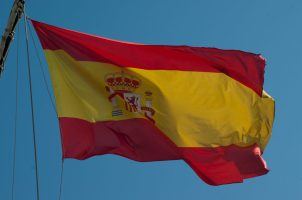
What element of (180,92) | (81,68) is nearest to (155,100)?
(180,92)

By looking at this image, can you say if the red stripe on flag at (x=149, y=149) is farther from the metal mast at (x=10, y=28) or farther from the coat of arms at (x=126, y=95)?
the metal mast at (x=10, y=28)

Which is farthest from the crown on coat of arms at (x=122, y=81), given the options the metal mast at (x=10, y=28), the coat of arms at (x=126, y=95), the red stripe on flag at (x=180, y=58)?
the metal mast at (x=10, y=28)

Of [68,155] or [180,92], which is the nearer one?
[68,155]

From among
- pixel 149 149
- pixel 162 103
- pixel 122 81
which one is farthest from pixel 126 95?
pixel 149 149

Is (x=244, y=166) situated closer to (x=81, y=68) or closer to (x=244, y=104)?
(x=244, y=104)

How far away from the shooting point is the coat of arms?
55.2 feet

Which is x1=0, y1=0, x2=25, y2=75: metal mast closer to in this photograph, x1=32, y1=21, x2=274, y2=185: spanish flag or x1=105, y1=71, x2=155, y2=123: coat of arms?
x1=32, y1=21, x2=274, y2=185: spanish flag

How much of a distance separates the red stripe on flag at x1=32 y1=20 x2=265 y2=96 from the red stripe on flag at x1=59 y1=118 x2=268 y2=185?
5.38 ft

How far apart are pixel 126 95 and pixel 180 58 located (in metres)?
1.96

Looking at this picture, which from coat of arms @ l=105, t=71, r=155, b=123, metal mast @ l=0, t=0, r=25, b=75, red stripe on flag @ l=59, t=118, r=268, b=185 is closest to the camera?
metal mast @ l=0, t=0, r=25, b=75

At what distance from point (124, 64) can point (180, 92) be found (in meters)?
1.59

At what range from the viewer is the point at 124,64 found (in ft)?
56.8

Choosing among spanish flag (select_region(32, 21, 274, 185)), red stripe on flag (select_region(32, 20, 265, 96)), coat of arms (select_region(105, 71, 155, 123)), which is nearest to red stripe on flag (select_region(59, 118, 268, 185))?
spanish flag (select_region(32, 21, 274, 185))

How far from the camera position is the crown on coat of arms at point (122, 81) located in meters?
17.0
